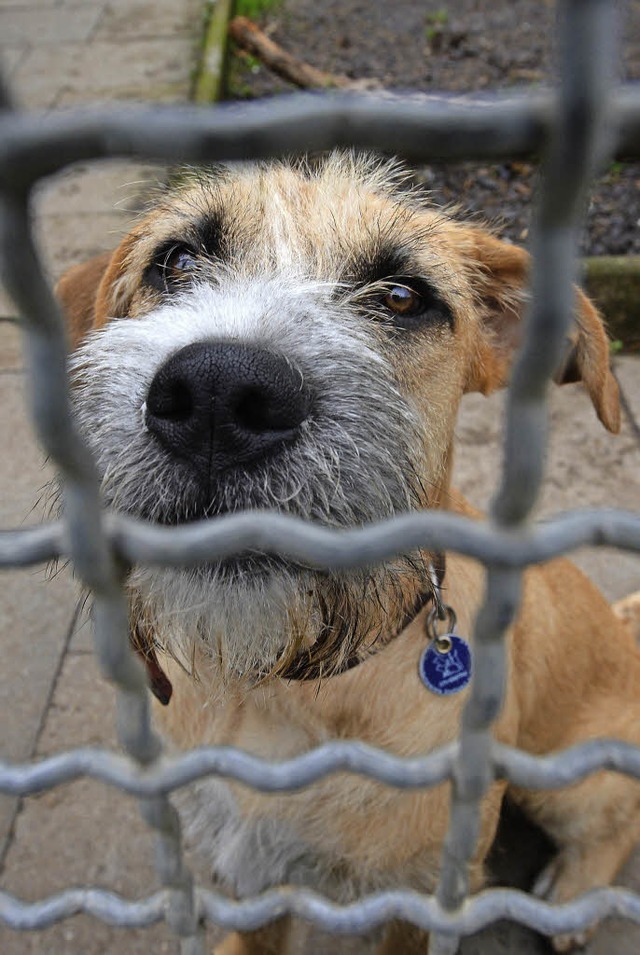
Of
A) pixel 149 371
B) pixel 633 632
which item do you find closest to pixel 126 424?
pixel 149 371

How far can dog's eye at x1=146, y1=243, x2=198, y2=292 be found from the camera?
6.44ft

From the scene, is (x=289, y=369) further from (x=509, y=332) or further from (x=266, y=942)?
(x=266, y=942)

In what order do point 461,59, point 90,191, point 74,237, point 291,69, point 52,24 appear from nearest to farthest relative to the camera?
point 74,237 < point 90,191 < point 291,69 < point 461,59 < point 52,24

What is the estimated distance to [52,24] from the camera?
789 cm

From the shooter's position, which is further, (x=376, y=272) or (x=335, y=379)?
(x=376, y=272)

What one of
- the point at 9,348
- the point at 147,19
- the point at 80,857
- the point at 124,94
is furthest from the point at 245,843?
the point at 147,19

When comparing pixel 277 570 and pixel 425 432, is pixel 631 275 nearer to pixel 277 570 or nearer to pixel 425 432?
pixel 425 432

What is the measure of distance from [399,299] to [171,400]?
88 cm

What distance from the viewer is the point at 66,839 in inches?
96.7

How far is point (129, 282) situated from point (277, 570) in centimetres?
125

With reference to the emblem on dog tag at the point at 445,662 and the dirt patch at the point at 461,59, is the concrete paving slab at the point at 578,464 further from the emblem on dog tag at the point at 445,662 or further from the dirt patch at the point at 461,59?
the emblem on dog tag at the point at 445,662

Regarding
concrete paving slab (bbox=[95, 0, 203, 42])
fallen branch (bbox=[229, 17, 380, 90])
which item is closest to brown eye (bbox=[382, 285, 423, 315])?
fallen branch (bbox=[229, 17, 380, 90])

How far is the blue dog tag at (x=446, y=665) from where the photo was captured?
174cm

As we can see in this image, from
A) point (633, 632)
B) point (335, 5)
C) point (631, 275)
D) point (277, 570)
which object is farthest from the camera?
point (335, 5)
